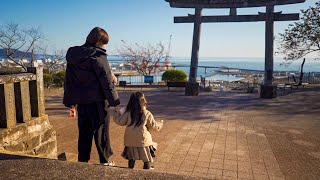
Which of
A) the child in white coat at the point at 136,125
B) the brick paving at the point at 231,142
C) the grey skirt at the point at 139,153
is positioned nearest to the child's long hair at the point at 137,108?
the child in white coat at the point at 136,125

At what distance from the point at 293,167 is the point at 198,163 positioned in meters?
1.56

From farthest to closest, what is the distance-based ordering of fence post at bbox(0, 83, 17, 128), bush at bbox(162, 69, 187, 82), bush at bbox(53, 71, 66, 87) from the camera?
1. bush at bbox(162, 69, 187, 82)
2. bush at bbox(53, 71, 66, 87)
3. fence post at bbox(0, 83, 17, 128)

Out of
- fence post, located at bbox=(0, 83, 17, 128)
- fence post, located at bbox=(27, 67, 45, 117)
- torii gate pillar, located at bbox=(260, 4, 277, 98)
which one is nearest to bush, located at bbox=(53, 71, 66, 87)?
torii gate pillar, located at bbox=(260, 4, 277, 98)

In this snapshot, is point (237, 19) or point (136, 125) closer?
point (136, 125)

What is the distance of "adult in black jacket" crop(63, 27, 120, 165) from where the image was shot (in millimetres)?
3107

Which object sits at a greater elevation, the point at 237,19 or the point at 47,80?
the point at 237,19

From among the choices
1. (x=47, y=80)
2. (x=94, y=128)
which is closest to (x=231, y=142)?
(x=94, y=128)

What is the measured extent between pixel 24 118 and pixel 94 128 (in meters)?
1.21

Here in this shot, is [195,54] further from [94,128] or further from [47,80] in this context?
[94,128]

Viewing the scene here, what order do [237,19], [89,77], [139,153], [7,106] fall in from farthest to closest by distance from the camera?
1. [237,19]
2. [139,153]
3. [7,106]
4. [89,77]

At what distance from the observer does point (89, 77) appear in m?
3.16

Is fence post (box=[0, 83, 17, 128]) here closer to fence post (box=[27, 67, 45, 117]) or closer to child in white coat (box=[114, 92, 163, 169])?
fence post (box=[27, 67, 45, 117])

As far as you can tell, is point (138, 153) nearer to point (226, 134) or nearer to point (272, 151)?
point (272, 151)

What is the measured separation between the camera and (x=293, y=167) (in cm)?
441
